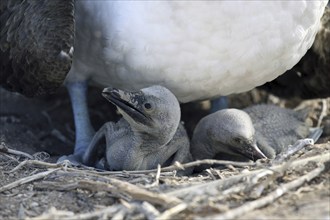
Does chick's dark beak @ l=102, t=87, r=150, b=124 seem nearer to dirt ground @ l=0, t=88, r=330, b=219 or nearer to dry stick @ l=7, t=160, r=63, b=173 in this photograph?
dirt ground @ l=0, t=88, r=330, b=219

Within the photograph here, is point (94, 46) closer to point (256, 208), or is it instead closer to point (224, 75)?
point (224, 75)

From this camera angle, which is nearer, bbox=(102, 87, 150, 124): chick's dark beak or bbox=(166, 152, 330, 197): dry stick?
bbox=(166, 152, 330, 197): dry stick

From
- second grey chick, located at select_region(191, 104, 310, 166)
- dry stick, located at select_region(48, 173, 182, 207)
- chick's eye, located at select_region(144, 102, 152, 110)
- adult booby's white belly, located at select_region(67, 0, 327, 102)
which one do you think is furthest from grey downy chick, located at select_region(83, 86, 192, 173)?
dry stick, located at select_region(48, 173, 182, 207)

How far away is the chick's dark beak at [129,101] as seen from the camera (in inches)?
177

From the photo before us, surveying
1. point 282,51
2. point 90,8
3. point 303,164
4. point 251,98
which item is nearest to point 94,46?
point 90,8

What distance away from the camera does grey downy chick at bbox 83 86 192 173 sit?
458cm

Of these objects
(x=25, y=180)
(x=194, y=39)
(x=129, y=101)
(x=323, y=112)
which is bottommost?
(x=25, y=180)

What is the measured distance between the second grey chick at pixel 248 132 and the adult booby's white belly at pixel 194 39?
23 centimetres

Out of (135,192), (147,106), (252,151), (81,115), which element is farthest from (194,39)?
(135,192)

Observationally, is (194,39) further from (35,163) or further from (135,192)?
(135,192)

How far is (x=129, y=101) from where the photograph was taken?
4.55 metres

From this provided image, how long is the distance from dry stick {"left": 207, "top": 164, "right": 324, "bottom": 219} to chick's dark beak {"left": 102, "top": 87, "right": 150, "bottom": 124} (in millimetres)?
1152

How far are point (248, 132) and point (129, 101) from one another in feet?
2.73

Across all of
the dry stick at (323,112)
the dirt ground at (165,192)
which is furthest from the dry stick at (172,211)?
the dry stick at (323,112)
